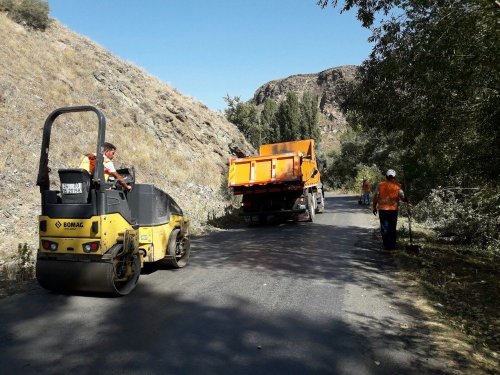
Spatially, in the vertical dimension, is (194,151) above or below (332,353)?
above

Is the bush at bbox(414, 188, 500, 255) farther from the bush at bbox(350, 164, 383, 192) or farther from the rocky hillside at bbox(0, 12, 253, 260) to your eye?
the bush at bbox(350, 164, 383, 192)

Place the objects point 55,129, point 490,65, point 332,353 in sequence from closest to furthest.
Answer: point 332,353, point 490,65, point 55,129

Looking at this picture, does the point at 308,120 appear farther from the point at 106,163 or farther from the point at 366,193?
the point at 106,163

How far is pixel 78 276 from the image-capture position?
529 centimetres

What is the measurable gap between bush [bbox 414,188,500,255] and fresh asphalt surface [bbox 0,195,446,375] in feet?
10.5

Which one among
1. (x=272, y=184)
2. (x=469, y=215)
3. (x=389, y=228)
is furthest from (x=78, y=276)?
(x=272, y=184)

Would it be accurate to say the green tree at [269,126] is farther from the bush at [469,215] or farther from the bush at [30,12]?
the bush at [469,215]

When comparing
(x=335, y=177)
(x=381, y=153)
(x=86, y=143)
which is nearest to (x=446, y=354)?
(x=86, y=143)

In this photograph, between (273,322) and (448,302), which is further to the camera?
(448,302)

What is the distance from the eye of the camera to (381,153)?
28.5 metres

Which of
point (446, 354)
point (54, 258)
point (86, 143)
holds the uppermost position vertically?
point (86, 143)

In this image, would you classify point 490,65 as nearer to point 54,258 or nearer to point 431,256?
point 431,256

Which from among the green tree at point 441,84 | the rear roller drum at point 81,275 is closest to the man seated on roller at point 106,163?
the rear roller drum at point 81,275

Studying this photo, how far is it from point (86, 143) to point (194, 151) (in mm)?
7987
